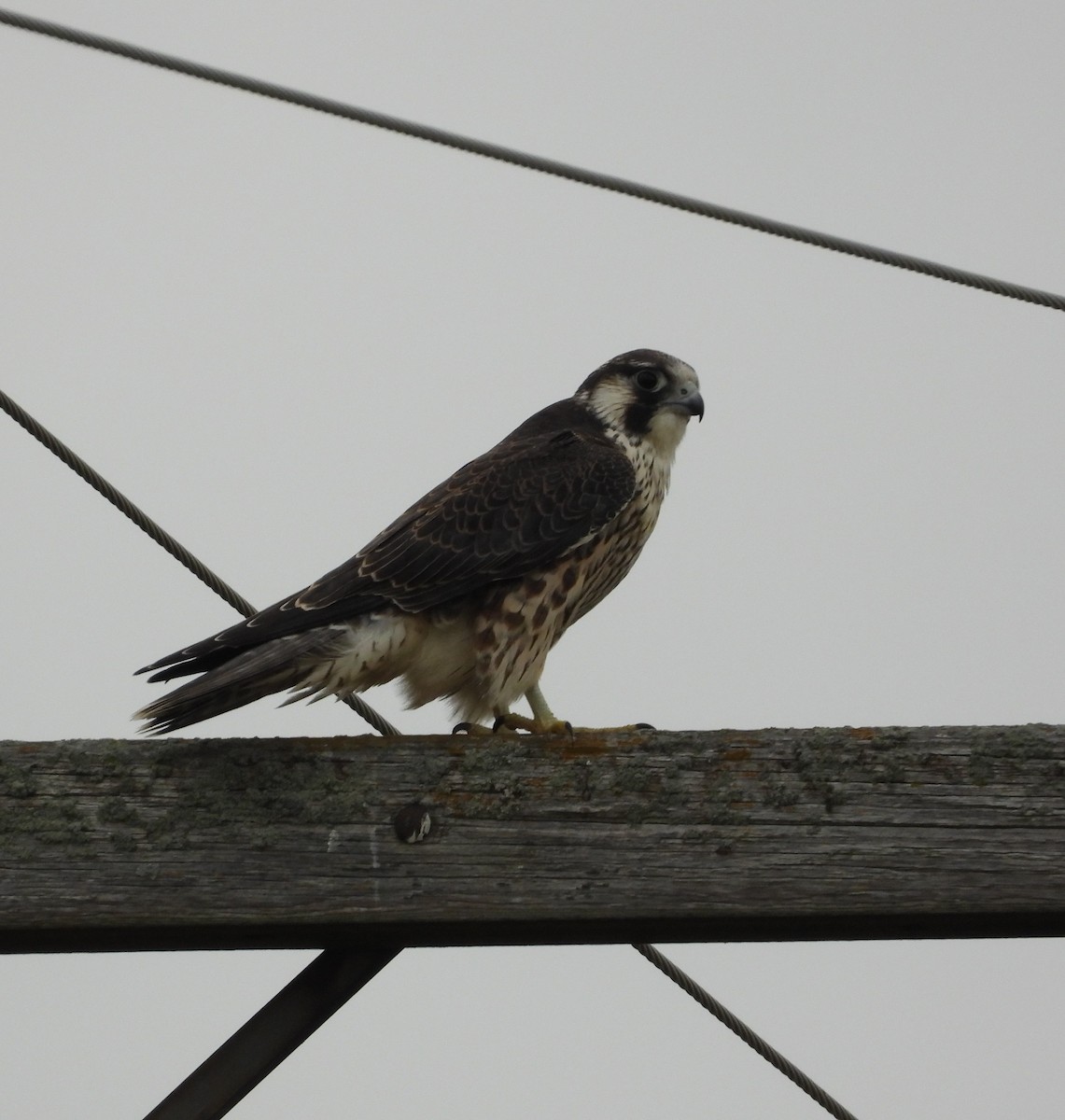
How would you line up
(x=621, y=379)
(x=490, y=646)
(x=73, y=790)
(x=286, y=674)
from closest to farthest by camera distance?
(x=73, y=790) < (x=286, y=674) < (x=490, y=646) < (x=621, y=379)

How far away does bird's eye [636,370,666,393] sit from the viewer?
13.4 feet

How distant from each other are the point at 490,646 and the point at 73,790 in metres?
1.37

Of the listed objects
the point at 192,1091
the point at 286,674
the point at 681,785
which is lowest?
the point at 192,1091

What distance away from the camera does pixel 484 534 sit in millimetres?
3301

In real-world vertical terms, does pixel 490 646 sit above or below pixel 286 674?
above

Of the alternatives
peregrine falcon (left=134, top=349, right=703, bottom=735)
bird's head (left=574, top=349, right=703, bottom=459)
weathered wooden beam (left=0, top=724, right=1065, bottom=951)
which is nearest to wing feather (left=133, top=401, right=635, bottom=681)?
peregrine falcon (left=134, top=349, right=703, bottom=735)

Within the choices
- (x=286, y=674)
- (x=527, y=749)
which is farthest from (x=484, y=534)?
(x=527, y=749)

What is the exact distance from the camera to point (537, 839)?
1.85 m

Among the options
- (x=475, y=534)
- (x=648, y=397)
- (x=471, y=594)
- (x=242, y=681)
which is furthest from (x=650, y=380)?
(x=242, y=681)

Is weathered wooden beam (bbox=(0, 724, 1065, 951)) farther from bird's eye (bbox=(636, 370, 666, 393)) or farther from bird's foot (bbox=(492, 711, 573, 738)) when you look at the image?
bird's eye (bbox=(636, 370, 666, 393))

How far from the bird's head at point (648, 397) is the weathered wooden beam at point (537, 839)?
7.03ft

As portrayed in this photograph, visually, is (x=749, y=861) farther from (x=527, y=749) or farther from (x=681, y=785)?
(x=527, y=749)

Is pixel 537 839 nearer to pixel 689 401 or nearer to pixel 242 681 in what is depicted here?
pixel 242 681

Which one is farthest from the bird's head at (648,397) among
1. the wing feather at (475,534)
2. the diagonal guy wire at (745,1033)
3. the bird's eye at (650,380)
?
the diagonal guy wire at (745,1033)
